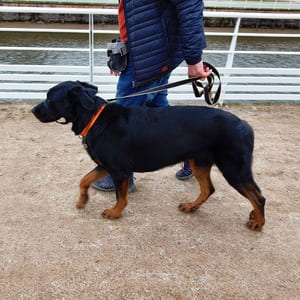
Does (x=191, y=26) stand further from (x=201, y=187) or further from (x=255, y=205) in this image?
(x=255, y=205)

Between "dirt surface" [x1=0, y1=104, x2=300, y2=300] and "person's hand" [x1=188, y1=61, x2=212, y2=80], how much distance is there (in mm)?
1207

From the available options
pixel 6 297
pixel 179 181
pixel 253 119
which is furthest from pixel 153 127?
pixel 253 119

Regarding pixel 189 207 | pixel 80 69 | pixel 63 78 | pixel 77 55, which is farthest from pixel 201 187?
pixel 77 55

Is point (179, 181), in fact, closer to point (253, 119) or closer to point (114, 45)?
point (114, 45)

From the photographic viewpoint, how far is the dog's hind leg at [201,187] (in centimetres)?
271

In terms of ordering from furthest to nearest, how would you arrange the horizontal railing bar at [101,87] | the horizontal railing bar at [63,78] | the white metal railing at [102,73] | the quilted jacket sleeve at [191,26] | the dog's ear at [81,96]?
the horizontal railing bar at [101,87] < the horizontal railing bar at [63,78] < the white metal railing at [102,73] < the dog's ear at [81,96] < the quilted jacket sleeve at [191,26]

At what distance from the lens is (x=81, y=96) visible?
2.36m

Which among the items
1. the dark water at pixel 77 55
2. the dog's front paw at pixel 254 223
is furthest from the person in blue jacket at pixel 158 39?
the dark water at pixel 77 55

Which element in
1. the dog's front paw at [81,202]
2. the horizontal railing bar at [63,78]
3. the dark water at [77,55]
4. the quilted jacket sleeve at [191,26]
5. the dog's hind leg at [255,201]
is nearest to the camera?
the quilted jacket sleeve at [191,26]

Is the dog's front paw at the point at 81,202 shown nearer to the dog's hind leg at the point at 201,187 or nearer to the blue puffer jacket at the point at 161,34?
the dog's hind leg at the point at 201,187

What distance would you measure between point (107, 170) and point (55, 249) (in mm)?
708

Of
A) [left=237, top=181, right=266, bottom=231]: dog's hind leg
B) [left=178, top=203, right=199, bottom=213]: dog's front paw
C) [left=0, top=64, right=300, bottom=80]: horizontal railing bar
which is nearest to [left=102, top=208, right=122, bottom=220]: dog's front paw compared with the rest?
[left=178, top=203, right=199, bottom=213]: dog's front paw

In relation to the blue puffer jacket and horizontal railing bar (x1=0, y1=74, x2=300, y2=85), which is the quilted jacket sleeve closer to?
the blue puffer jacket

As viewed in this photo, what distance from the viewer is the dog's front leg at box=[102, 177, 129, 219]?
2.61 m
